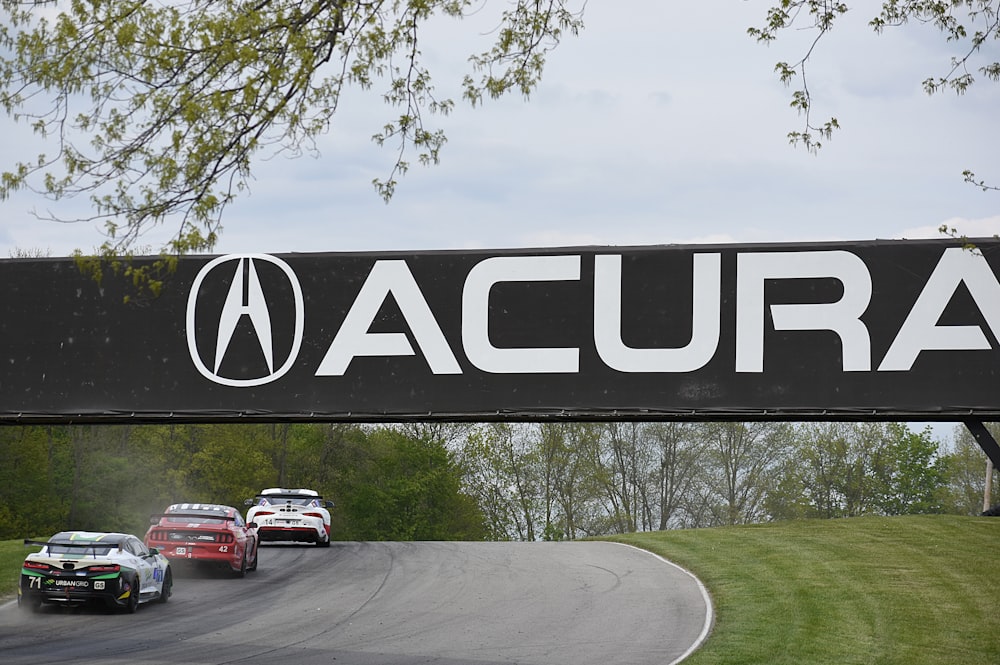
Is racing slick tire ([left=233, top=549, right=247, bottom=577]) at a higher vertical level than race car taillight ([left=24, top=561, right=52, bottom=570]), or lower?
lower

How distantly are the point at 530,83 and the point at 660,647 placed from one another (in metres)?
9.61

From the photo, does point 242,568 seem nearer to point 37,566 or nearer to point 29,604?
point 29,604

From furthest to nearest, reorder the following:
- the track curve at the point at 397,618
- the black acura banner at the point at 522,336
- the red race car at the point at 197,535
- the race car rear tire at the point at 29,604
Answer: the red race car at the point at 197,535 < the race car rear tire at the point at 29,604 < the track curve at the point at 397,618 < the black acura banner at the point at 522,336

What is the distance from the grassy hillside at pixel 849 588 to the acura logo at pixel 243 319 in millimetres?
7004

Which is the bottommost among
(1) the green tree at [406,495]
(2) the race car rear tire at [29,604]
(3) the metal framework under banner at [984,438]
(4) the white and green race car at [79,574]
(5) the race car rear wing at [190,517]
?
(1) the green tree at [406,495]

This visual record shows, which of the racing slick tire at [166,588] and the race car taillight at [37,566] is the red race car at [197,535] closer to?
the racing slick tire at [166,588]

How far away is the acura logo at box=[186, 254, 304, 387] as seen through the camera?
525 inches

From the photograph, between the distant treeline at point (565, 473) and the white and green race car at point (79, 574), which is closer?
the white and green race car at point (79, 574)

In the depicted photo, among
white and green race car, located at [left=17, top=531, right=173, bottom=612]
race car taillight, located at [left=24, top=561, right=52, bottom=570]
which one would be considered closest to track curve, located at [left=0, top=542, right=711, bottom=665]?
white and green race car, located at [left=17, top=531, right=173, bottom=612]

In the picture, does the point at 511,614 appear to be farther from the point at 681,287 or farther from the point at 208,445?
the point at 208,445

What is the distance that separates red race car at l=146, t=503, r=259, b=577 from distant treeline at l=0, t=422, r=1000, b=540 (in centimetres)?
4230

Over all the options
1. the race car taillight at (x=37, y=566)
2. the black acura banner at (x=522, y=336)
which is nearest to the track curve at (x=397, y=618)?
the race car taillight at (x=37, y=566)

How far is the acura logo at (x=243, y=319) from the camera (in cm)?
1333

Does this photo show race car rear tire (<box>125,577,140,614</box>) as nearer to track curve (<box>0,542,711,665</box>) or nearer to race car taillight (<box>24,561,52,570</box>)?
track curve (<box>0,542,711,665</box>)
